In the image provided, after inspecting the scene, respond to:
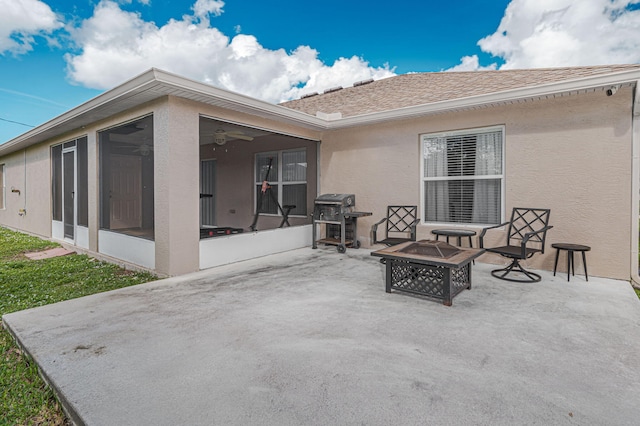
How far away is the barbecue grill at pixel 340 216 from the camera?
19.9ft

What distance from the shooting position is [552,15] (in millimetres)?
6453

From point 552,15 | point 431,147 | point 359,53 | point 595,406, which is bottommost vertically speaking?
point 595,406

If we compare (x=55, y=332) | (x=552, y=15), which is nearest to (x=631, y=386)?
(x=55, y=332)

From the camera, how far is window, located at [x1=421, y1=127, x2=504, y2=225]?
5066 millimetres

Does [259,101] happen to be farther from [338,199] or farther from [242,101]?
[338,199]

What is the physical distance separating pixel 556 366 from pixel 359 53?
11.1m

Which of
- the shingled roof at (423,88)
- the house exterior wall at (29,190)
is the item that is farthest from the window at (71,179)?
the shingled roof at (423,88)

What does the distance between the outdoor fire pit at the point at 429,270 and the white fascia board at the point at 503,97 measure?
2344mm

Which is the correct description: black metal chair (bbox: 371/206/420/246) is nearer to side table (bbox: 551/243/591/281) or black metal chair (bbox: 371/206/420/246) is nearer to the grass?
side table (bbox: 551/243/591/281)

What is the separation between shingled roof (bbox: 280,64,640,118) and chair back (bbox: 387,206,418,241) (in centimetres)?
190

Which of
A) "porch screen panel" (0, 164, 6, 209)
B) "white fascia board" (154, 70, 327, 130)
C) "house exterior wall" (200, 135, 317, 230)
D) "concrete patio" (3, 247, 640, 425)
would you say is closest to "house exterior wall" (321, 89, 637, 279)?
"concrete patio" (3, 247, 640, 425)

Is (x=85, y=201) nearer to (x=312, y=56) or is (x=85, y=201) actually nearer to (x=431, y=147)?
(x=431, y=147)

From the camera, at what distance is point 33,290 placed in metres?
3.88

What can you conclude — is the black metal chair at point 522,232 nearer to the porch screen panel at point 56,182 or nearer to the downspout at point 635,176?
the downspout at point 635,176
